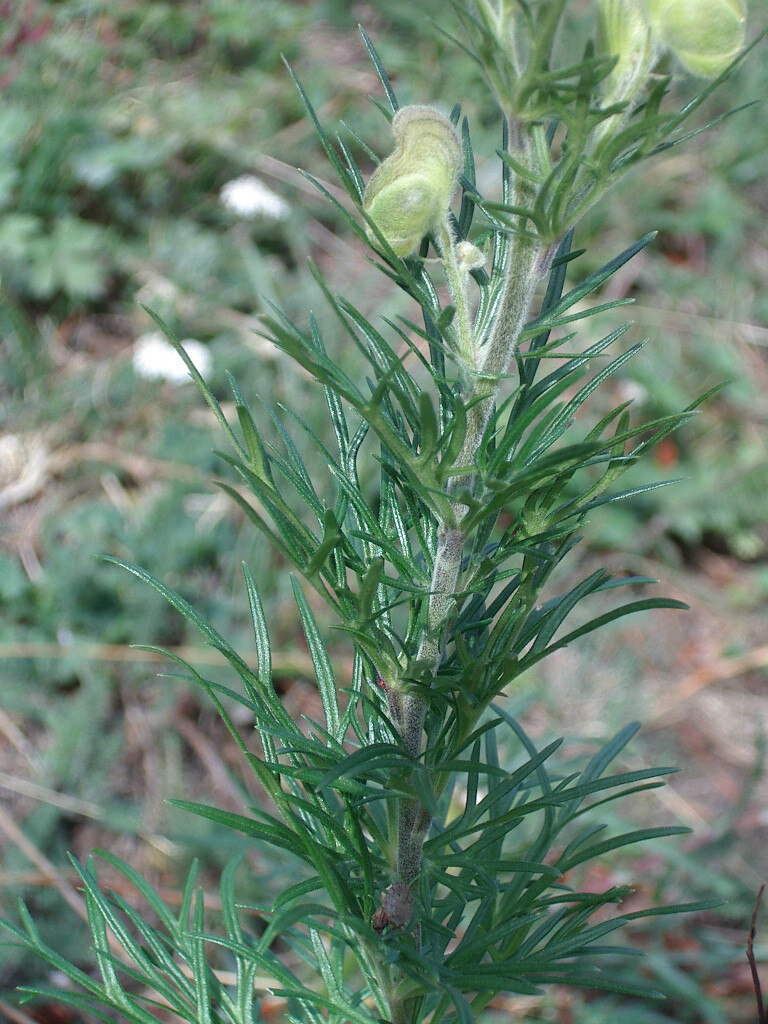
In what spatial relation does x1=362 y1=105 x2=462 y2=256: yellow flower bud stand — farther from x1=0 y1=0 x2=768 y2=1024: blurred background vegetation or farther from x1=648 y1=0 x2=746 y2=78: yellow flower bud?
x1=0 y1=0 x2=768 y2=1024: blurred background vegetation

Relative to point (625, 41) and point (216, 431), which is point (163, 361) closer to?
point (216, 431)

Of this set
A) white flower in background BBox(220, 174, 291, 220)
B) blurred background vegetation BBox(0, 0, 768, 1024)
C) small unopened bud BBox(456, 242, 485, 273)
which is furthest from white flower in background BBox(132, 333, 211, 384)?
small unopened bud BBox(456, 242, 485, 273)

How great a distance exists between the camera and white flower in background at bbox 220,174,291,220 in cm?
206

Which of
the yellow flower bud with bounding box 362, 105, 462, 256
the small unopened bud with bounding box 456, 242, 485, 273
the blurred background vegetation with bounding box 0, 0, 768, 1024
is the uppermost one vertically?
the yellow flower bud with bounding box 362, 105, 462, 256

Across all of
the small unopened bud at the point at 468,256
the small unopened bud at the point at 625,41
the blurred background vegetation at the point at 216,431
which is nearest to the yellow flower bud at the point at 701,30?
the small unopened bud at the point at 625,41

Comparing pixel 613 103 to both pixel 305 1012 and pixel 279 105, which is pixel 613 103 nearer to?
pixel 305 1012

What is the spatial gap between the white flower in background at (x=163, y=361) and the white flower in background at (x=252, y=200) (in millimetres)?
368

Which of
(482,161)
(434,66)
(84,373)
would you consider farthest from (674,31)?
(434,66)

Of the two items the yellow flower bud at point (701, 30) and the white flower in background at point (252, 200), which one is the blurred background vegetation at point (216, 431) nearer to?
the white flower in background at point (252, 200)

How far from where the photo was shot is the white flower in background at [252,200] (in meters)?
2.06

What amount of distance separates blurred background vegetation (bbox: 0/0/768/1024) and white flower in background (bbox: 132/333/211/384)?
30 mm

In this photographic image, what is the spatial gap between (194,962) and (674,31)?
0.53m

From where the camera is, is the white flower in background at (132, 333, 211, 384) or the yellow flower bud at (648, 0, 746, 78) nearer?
the yellow flower bud at (648, 0, 746, 78)

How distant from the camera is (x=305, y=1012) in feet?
1.86
